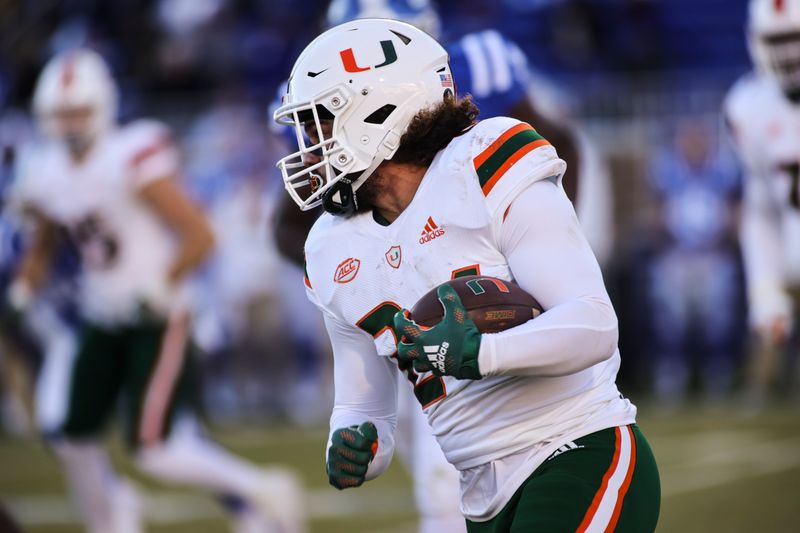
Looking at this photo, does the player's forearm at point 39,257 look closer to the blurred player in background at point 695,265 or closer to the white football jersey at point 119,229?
the white football jersey at point 119,229

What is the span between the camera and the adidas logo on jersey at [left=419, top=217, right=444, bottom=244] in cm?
264

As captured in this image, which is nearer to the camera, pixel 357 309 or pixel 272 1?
pixel 357 309

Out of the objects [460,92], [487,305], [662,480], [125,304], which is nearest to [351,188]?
[487,305]

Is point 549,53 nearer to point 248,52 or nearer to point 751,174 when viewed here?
point 248,52

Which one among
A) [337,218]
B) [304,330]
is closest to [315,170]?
[337,218]

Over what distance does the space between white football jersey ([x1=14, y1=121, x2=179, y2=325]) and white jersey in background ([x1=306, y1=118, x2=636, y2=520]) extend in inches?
112

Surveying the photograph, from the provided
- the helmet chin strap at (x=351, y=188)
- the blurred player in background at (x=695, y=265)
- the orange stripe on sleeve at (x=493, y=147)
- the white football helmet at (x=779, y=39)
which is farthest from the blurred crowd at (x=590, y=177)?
the orange stripe on sleeve at (x=493, y=147)

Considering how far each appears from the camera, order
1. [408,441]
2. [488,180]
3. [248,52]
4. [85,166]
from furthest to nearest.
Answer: [248,52] < [85,166] < [408,441] < [488,180]

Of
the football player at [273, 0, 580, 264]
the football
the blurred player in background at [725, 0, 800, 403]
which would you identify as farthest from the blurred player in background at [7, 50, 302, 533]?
the football

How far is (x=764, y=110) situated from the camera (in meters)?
5.36

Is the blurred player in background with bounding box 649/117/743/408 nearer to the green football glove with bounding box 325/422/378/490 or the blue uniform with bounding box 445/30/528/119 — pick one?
the blue uniform with bounding box 445/30/528/119

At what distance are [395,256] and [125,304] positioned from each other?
9.98 feet

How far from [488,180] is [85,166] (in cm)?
354

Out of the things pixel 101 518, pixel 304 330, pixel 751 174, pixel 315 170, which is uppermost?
pixel 315 170
